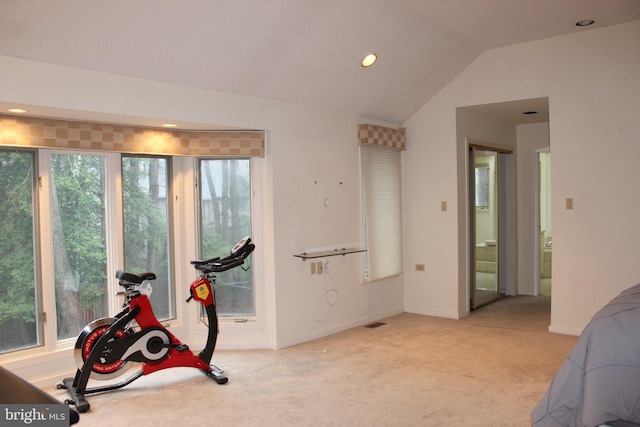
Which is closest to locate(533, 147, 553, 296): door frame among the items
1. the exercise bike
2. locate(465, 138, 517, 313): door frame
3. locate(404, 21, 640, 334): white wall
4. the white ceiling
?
locate(465, 138, 517, 313): door frame

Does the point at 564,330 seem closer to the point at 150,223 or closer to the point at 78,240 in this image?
the point at 150,223

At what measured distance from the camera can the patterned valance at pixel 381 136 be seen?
5.63m

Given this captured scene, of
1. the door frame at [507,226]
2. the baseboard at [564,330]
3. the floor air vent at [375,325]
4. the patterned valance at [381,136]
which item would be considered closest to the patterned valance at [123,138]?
the patterned valance at [381,136]

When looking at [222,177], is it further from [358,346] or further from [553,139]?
[553,139]

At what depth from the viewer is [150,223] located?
15.5 feet

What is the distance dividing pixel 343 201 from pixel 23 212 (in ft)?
9.40

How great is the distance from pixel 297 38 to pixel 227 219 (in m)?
1.79

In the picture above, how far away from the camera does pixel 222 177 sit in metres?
4.99

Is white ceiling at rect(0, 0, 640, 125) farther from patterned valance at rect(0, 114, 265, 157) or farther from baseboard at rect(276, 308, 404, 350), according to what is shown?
baseboard at rect(276, 308, 404, 350)

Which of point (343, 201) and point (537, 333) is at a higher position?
point (343, 201)

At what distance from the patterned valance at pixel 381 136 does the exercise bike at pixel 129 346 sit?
229 centimetres

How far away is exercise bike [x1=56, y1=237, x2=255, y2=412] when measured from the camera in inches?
143

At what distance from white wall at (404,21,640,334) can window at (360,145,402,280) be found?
23.9 inches

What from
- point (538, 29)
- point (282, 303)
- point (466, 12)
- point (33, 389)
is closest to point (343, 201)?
point (282, 303)
